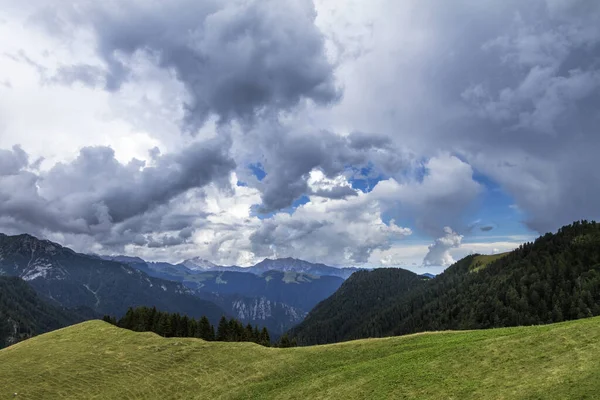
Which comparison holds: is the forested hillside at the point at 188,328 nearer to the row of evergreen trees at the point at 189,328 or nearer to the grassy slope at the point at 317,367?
the row of evergreen trees at the point at 189,328

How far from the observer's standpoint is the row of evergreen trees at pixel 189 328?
12581cm

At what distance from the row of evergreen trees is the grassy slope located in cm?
4339

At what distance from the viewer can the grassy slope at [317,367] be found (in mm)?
30031

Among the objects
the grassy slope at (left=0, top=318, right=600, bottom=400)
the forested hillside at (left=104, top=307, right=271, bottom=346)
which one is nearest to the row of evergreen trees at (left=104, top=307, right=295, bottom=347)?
the forested hillside at (left=104, top=307, right=271, bottom=346)

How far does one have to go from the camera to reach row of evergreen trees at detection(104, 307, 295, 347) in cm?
12581

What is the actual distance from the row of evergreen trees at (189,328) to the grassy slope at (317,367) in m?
43.4

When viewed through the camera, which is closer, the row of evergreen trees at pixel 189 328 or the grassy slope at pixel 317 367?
the grassy slope at pixel 317 367

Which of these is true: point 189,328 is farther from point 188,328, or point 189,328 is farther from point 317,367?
point 317,367

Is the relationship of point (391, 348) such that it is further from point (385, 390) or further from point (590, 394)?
point (590, 394)

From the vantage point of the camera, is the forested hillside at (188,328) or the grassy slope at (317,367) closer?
the grassy slope at (317,367)

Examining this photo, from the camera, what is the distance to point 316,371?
164ft

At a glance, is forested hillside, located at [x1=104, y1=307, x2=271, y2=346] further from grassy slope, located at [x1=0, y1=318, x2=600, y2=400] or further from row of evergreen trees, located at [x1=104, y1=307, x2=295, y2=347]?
grassy slope, located at [x1=0, y1=318, x2=600, y2=400]

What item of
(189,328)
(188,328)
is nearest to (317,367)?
(189,328)

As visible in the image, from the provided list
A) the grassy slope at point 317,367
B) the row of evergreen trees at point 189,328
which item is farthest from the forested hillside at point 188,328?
the grassy slope at point 317,367
